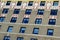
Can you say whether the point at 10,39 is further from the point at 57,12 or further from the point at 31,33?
the point at 57,12

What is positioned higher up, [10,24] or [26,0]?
[26,0]

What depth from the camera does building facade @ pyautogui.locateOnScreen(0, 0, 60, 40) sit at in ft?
126

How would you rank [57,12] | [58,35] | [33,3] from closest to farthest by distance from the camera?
[58,35] < [57,12] < [33,3]

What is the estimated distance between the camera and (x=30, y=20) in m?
40.7

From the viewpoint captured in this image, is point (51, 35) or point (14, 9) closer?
point (51, 35)

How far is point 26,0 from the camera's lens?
141 feet

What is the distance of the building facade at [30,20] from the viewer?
38.5 m

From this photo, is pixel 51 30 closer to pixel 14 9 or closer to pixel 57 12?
pixel 57 12

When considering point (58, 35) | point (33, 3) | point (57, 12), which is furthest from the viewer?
point (33, 3)

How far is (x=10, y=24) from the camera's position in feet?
136

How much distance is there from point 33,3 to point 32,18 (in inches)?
148

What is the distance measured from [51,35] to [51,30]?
1116 millimetres

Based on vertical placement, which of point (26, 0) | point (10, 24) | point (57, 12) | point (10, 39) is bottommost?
point (10, 39)

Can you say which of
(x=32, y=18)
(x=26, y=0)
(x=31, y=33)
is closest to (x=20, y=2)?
(x=26, y=0)
